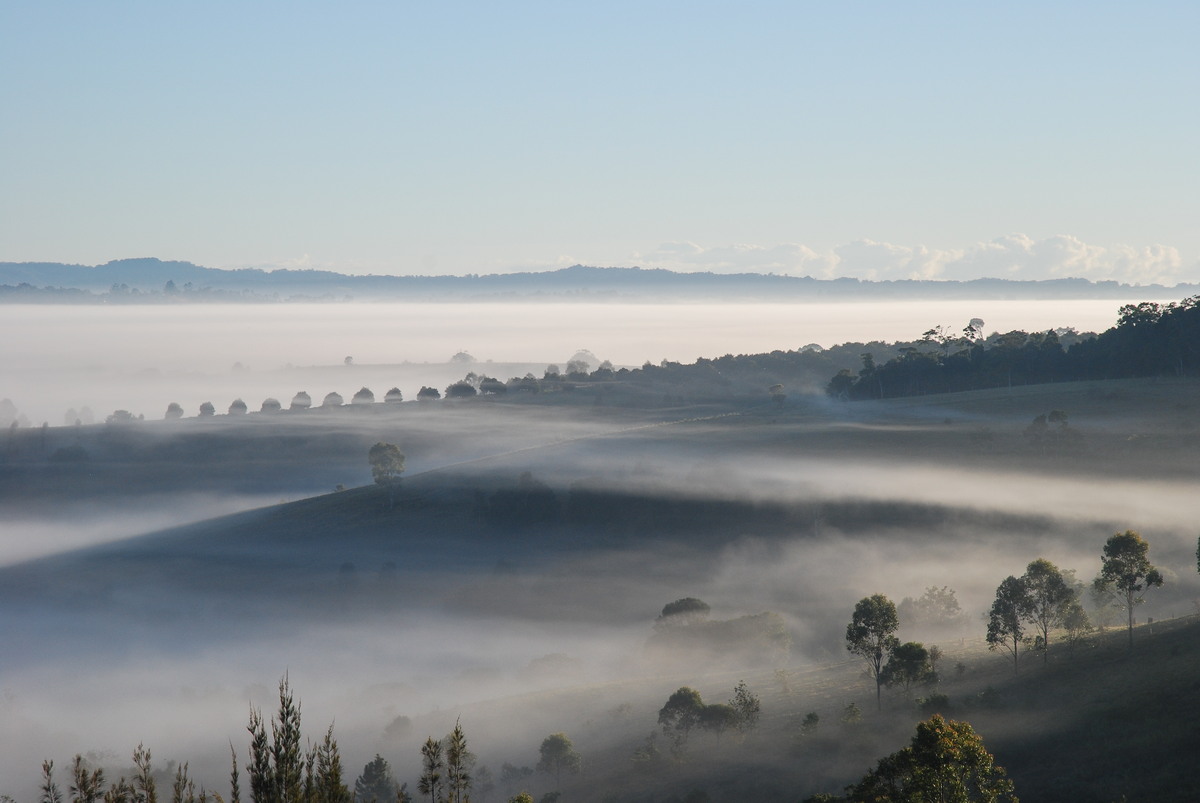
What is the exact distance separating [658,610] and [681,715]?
4819cm

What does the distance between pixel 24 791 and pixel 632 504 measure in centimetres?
8620

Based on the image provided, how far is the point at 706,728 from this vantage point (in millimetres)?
73000

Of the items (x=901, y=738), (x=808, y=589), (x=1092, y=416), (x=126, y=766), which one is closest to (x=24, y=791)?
(x=126, y=766)

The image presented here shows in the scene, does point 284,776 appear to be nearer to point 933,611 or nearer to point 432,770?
point 432,770

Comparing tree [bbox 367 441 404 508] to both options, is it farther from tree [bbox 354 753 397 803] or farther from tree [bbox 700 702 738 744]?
tree [bbox 700 702 738 744]

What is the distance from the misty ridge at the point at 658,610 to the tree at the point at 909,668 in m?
0.33

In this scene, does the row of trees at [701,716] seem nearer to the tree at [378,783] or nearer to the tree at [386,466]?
the tree at [378,783]

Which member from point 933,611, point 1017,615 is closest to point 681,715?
point 1017,615

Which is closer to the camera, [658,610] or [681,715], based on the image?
[681,715]

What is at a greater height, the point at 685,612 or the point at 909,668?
the point at 909,668

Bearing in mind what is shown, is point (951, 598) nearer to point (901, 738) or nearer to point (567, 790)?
point (901, 738)

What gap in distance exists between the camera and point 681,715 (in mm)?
74500

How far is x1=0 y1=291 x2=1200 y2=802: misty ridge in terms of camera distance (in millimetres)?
66500

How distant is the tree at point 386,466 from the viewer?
544ft
